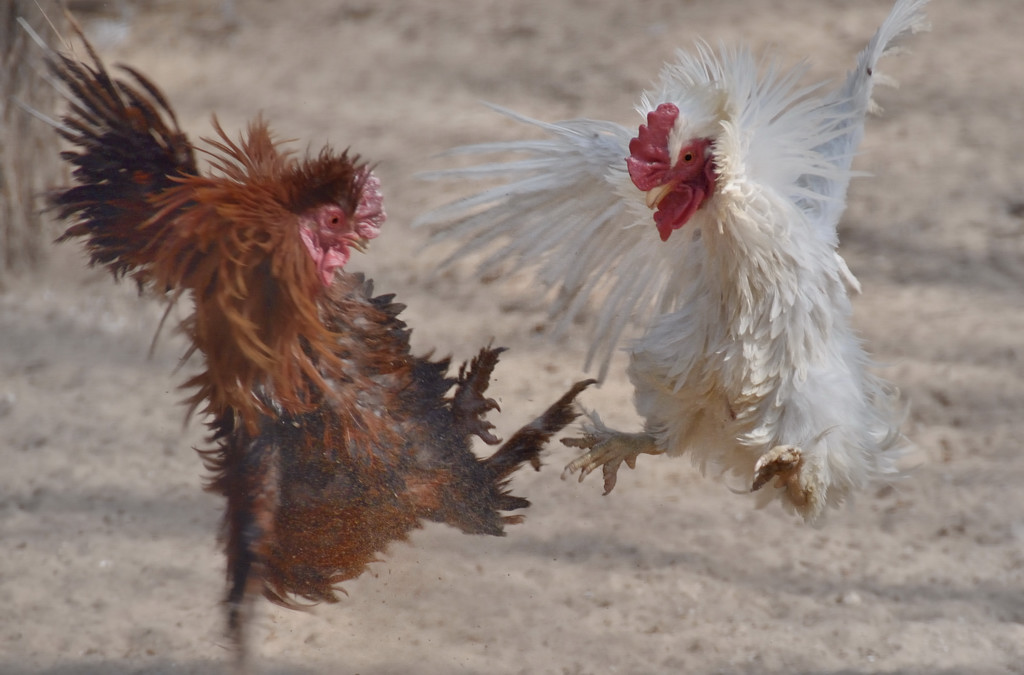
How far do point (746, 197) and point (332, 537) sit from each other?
5.32 ft

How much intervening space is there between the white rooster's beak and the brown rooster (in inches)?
29.6

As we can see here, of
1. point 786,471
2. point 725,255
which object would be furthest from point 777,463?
point 725,255

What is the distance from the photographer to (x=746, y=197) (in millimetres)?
2682

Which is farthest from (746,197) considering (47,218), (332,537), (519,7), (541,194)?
(519,7)

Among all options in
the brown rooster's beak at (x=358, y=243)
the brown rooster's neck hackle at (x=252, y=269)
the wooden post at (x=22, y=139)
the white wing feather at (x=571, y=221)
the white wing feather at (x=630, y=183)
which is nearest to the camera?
the brown rooster's neck hackle at (x=252, y=269)

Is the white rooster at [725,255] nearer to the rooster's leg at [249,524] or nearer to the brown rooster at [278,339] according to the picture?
the brown rooster at [278,339]

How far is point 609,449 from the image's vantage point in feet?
10.9

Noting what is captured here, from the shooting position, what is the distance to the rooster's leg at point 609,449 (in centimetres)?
332

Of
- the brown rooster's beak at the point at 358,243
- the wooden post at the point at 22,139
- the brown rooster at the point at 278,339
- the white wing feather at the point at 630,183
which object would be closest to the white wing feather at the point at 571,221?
the white wing feather at the point at 630,183

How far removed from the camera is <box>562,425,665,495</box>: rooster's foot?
3320mm

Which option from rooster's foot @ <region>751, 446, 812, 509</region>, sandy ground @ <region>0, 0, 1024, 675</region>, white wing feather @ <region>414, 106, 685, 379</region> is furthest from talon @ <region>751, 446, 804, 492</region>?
sandy ground @ <region>0, 0, 1024, 675</region>

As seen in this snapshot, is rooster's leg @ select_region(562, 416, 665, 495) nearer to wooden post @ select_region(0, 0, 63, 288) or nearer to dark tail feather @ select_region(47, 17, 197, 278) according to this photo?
dark tail feather @ select_region(47, 17, 197, 278)

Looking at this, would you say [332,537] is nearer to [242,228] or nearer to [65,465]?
[242,228]

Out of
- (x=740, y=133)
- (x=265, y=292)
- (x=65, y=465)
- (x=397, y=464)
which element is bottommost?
(x=65, y=465)
